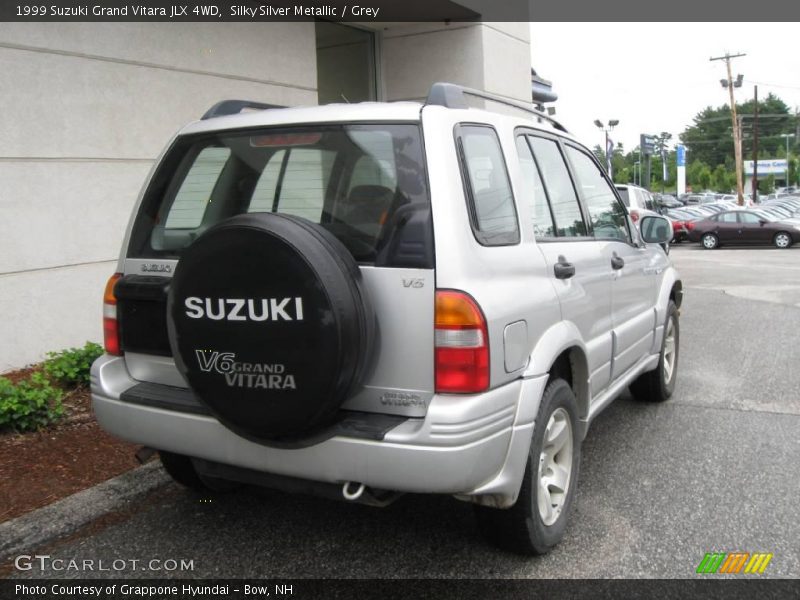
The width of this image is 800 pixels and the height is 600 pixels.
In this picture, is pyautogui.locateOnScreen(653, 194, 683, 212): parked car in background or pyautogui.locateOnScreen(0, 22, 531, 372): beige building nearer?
pyautogui.locateOnScreen(0, 22, 531, 372): beige building

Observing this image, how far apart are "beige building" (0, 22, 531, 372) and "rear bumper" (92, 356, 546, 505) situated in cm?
383

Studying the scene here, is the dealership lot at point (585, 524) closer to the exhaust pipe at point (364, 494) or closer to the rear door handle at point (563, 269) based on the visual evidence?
the exhaust pipe at point (364, 494)

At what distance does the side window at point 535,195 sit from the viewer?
11.5 ft

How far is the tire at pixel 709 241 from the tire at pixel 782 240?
181cm

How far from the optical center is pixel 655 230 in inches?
201

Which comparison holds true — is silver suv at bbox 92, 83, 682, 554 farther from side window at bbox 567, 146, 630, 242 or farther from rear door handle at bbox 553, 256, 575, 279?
side window at bbox 567, 146, 630, 242

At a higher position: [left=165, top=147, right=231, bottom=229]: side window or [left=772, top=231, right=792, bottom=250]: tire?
[left=165, top=147, right=231, bottom=229]: side window

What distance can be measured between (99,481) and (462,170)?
2698 millimetres

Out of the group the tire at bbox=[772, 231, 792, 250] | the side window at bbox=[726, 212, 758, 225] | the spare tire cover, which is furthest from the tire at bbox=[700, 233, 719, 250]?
the spare tire cover

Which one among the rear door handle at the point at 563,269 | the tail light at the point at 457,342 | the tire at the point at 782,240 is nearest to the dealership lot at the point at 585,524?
the tail light at the point at 457,342

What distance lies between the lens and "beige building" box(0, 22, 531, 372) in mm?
6328

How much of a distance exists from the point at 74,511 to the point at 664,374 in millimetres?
4258

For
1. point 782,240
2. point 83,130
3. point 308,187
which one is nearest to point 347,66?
point 83,130

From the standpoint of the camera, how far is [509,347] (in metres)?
2.96
